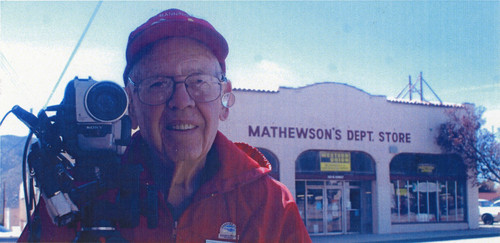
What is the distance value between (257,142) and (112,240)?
42.1 feet

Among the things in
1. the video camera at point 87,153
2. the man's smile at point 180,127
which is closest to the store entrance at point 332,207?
the man's smile at point 180,127

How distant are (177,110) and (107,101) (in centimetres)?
31

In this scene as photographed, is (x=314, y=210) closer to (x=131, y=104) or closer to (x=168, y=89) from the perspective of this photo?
(x=131, y=104)

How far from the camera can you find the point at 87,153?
1496mm

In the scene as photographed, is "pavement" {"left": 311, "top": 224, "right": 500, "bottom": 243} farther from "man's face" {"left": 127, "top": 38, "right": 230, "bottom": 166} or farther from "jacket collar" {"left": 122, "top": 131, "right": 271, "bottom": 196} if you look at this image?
"man's face" {"left": 127, "top": 38, "right": 230, "bottom": 166}

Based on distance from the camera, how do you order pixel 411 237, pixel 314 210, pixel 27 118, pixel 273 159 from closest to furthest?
pixel 27 118 → pixel 273 159 → pixel 411 237 → pixel 314 210

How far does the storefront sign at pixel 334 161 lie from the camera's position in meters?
15.4

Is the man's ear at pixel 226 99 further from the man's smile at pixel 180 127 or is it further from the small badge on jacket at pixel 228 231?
the small badge on jacket at pixel 228 231

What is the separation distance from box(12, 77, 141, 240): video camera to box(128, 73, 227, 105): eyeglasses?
257mm

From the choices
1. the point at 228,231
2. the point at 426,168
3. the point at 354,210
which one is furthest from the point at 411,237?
the point at 228,231

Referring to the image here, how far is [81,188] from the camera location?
145 centimetres

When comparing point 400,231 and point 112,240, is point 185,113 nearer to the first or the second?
point 112,240

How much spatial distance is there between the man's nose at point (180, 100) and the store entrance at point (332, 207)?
45.4 feet

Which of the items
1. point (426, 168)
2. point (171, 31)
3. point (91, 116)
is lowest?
point (91, 116)
